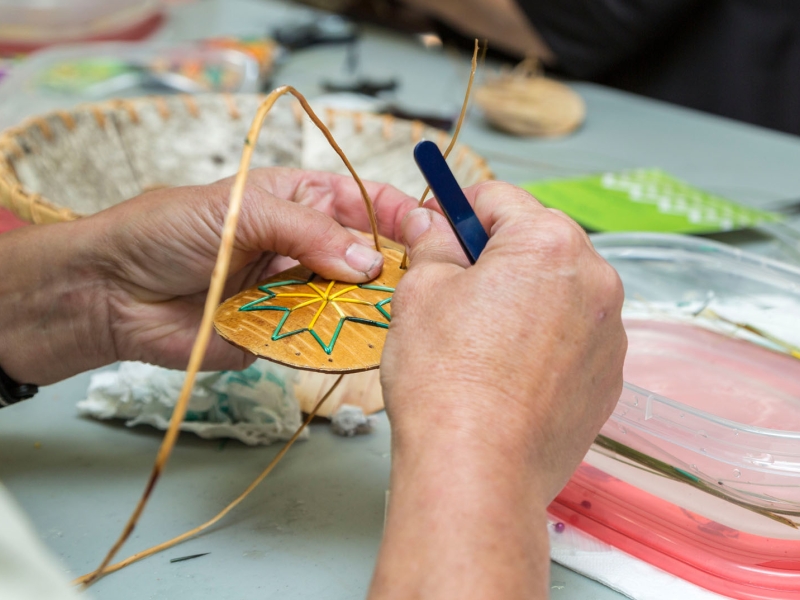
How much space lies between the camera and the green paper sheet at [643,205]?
1.05 meters

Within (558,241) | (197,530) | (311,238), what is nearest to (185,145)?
(311,238)

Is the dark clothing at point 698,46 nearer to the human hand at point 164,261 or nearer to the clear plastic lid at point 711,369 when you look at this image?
the clear plastic lid at point 711,369

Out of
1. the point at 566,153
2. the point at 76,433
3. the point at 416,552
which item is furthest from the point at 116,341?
the point at 566,153

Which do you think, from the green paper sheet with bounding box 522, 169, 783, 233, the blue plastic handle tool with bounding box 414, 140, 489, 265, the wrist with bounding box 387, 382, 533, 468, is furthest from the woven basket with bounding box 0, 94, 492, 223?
the wrist with bounding box 387, 382, 533, 468

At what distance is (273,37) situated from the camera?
191cm

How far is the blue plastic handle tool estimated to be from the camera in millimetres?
494

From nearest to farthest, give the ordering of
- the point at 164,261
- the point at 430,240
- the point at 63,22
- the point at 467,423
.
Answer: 1. the point at 467,423
2. the point at 430,240
3. the point at 164,261
4. the point at 63,22

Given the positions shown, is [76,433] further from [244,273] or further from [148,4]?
[148,4]

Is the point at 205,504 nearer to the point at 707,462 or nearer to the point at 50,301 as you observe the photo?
the point at 50,301

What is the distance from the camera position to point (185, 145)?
112 centimetres

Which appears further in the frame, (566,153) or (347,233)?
(566,153)

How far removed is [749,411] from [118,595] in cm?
60

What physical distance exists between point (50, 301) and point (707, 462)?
0.62 m

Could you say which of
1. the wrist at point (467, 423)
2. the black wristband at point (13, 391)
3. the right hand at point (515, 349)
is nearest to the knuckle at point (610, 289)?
the right hand at point (515, 349)
